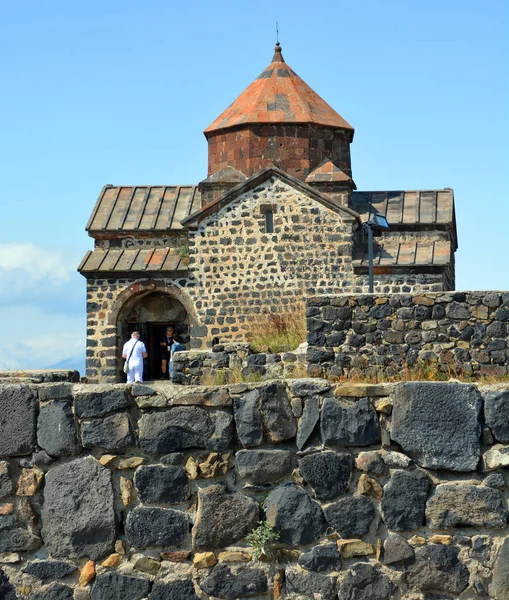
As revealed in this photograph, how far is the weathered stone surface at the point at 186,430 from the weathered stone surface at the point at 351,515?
0.49m

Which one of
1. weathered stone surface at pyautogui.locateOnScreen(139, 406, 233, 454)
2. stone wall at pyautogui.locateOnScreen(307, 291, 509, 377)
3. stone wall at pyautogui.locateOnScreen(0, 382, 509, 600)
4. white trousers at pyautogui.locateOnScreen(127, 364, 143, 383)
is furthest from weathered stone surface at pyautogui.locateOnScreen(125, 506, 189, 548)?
white trousers at pyautogui.locateOnScreen(127, 364, 143, 383)

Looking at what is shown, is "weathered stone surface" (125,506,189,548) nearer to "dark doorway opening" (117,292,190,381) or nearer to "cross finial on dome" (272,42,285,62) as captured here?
"dark doorway opening" (117,292,190,381)

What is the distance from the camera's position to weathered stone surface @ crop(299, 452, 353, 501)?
4410 mm

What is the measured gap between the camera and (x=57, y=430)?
4.62m

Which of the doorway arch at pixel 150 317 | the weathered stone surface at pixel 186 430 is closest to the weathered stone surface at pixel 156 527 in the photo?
the weathered stone surface at pixel 186 430

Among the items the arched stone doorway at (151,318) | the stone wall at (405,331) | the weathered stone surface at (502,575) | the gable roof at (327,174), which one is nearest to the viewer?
the weathered stone surface at (502,575)

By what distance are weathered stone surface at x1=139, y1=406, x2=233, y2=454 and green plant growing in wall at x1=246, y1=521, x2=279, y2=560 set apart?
1.13 ft

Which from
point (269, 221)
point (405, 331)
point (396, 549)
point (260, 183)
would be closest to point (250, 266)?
point (269, 221)

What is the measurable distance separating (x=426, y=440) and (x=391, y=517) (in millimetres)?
323

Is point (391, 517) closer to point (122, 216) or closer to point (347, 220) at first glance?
point (347, 220)

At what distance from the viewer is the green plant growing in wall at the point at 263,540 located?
4418 millimetres

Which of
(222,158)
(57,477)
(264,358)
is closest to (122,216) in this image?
(222,158)

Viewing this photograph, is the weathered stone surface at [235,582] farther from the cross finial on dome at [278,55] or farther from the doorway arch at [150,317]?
the cross finial on dome at [278,55]

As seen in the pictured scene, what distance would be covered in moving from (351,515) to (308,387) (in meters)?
0.52
